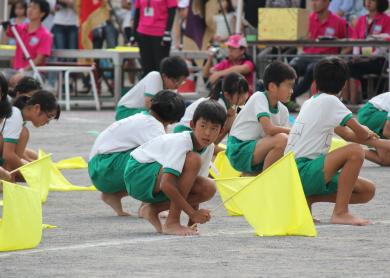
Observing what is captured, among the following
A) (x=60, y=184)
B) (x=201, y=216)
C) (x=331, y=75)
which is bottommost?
(x=60, y=184)

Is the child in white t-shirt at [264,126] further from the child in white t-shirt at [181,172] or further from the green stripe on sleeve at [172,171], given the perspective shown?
the green stripe on sleeve at [172,171]

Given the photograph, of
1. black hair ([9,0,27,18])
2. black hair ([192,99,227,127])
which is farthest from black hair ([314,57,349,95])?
black hair ([9,0,27,18])

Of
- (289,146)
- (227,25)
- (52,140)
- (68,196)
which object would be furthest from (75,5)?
(289,146)

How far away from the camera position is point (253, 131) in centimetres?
949

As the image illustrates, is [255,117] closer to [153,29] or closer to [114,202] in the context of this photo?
[114,202]

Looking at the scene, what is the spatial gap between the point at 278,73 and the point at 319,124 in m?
1.29

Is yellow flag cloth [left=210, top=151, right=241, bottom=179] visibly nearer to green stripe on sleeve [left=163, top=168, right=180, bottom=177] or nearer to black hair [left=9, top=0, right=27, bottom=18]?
green stripe on sleeve [left=163, top=168, right=180, bottom=177]

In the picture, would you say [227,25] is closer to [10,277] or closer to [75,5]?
[75,5]

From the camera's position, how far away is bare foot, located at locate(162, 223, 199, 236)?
719cm

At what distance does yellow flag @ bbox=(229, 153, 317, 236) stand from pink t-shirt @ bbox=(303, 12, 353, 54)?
10.5 metres

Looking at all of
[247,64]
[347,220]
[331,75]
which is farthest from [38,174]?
[247,64]

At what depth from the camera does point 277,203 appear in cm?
701

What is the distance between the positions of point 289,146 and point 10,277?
2695mm

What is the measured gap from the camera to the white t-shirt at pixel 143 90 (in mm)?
10891
